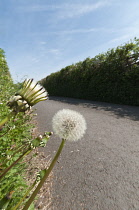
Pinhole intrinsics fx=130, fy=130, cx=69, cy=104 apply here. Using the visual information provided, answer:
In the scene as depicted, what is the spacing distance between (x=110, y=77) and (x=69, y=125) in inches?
380

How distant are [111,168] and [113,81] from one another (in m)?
8.11

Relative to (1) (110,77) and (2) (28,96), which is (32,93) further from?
(1) (110,77)

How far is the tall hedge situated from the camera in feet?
29.3

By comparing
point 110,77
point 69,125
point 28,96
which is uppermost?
point 110,77

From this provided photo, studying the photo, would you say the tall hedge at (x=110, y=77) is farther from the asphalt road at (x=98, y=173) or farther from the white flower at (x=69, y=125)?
the white flower at (x=69, y=125)

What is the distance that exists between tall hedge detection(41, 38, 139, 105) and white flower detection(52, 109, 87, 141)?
8.37 metres

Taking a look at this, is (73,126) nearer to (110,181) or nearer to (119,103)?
(110,181)

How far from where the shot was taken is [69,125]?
4.35 ft

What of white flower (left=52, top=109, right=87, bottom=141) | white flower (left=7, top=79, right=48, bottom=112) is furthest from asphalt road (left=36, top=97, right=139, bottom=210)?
white flower (left=7, top=79, right=48, bottom=112)

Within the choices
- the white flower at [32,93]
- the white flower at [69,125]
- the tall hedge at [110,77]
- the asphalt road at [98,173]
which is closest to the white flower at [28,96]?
the white flower at [32,93]

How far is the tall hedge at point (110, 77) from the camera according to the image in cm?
892

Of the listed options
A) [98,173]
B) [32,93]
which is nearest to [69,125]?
[32,93]

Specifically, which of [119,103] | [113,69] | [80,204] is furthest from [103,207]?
[113,69]

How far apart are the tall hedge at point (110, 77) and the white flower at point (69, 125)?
8366 millimetres
